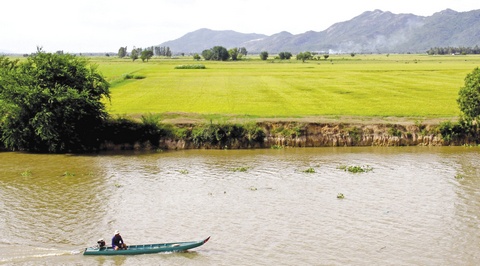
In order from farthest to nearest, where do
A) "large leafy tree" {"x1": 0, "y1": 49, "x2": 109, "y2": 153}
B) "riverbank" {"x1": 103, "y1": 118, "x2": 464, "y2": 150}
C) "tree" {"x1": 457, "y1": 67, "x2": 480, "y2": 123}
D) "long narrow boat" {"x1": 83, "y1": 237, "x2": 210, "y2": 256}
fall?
"riverbank" {"x1": 103, "y1": 118, "x2": 464, "y2": 150} → "tree" {"x1": 457, "y1": 67, "x2": 480, "y2": 123} → "large leafy tree" {"x1": 0, "y1": 49, "x2": 109, "y2": 153} → "long narrow boat" {"x1": 83, "y1": 237, "x2": 210, "y2": 256}

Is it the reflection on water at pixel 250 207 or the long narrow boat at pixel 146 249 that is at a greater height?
the long narrow boat at pixel 146 249

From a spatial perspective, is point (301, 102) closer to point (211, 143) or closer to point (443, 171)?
point (211, 143)

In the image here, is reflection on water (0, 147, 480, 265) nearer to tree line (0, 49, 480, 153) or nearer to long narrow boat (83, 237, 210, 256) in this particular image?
long narrow boat (83, 237, 210, 256)

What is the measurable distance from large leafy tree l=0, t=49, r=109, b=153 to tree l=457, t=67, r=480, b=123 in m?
34.8

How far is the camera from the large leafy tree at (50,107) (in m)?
49.4

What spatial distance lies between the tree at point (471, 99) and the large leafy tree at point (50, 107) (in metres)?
34.8

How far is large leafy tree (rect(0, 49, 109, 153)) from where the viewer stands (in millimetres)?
49375

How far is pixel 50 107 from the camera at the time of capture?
163 feet

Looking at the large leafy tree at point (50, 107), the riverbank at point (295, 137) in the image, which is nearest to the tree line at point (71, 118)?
the large leafy tree at point (50, 107)

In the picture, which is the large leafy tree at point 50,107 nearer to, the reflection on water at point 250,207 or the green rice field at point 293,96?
the reflection on water at point 250,207

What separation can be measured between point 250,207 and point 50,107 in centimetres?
2523

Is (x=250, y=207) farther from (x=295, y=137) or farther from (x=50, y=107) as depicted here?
(x=50, y=107)

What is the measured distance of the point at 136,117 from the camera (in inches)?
2196

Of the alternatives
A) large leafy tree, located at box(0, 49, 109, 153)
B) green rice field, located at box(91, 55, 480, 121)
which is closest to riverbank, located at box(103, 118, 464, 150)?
large leafy tree, located at box(0, 49, 109, 153)
